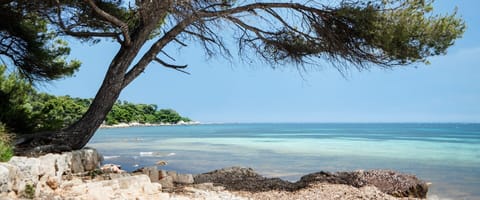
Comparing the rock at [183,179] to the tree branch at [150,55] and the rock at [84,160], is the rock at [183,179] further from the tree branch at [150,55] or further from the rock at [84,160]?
the tree branch at [150,55]

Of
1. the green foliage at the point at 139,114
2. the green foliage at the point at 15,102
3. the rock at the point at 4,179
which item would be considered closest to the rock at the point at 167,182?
the rock at the point at 4,179

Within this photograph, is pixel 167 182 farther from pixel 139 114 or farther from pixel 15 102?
pixel 139 114

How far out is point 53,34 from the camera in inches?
329

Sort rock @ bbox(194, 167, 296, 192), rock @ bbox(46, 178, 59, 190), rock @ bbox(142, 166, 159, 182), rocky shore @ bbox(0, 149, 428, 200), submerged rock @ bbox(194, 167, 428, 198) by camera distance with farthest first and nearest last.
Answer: submerged rock @ bbox(194, 167, 428, 198)
rock @ bbox(194, 167, 296, 192)
rock @ bbox(142, 166, 159, 182)
rock @ bbox(46, 178, 59, 190)
rocky shore @ bbox(0, 149, 428, 200)

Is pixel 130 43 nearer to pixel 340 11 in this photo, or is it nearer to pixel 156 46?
pixel 156 46

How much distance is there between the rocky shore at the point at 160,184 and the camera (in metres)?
3.91

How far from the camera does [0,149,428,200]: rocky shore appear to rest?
3.91 meters

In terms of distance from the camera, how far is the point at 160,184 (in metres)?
4.95

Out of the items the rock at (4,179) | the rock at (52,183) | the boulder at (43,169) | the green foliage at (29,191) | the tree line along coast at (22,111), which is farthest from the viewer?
the tree line along coast at (22,111)

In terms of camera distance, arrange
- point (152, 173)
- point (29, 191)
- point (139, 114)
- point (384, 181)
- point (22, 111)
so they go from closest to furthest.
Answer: point (29, 191)
point (152, 173)
point (384, 181)
point (22, 111)
point (139, 114)

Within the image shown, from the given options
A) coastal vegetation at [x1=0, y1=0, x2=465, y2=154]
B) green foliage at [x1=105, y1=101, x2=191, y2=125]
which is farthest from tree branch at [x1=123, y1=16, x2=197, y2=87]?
green foliage at [x1=105, y1=101, x2=191, y2=125]

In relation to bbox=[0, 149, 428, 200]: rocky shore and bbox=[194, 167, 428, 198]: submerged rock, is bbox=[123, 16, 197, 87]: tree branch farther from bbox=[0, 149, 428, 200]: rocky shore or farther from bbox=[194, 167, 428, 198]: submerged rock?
bbox=[194, 167, 428, 198]: submerged rock

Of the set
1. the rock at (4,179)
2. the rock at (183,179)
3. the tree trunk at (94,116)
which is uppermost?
the tree trunk at (94,116)

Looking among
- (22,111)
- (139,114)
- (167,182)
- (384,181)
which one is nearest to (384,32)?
(384,181)
